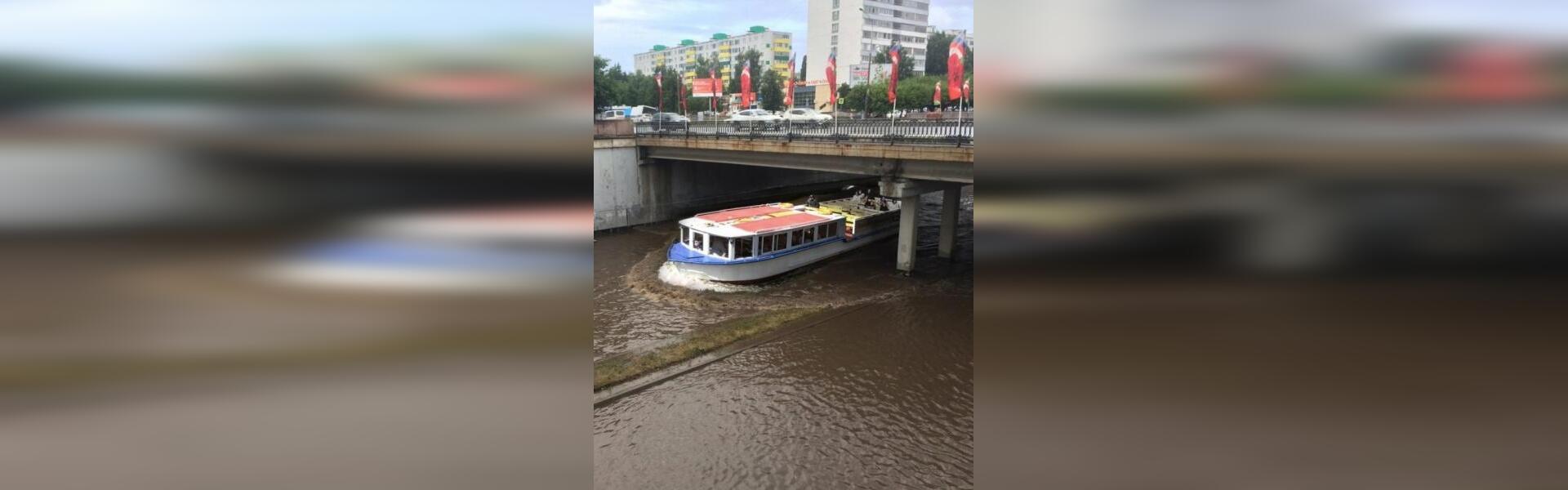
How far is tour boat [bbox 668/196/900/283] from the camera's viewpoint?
19188mm

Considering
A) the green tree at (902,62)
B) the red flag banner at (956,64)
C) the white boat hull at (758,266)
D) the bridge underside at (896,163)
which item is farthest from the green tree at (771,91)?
the red flag banner at (956,64)

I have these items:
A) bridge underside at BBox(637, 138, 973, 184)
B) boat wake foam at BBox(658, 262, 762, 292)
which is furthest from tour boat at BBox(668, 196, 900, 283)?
bridge underside at BBox(637, 138, 973, 184)

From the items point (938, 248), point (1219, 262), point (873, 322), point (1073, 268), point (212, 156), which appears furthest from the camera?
point (938, 248)

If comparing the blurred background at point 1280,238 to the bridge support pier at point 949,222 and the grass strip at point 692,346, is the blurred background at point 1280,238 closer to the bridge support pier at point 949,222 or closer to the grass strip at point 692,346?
the grass strip at point 692,346

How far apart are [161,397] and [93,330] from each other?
5.7 inches

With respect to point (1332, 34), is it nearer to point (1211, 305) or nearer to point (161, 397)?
point (1211, 305)

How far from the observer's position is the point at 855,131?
73.1 ft

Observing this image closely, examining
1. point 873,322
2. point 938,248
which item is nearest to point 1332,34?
point 873,322

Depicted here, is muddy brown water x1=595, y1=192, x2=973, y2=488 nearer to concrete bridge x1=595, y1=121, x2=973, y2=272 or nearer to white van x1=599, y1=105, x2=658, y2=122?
concrete bridge x1=595, y1=121, x2=973, y2=272

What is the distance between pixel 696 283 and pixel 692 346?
5167 millimetres

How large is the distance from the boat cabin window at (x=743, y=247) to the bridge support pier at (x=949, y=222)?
6096 millimetres

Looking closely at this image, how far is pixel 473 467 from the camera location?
1583 mm

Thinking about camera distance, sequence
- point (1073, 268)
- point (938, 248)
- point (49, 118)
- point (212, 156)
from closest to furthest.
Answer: point (49, 118) < point (212, 156) < point (1073, 268) < point (938, 248)

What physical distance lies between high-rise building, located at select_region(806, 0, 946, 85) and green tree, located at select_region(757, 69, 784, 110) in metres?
8.28
